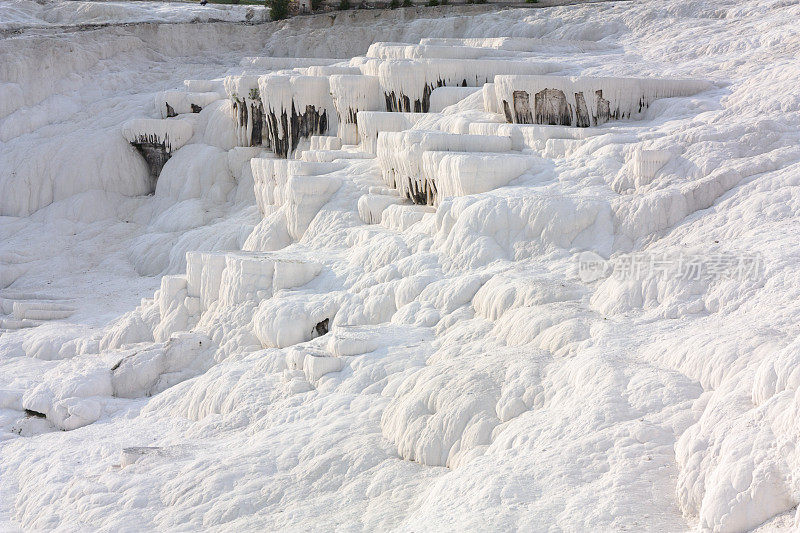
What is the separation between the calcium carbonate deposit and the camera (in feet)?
32.1

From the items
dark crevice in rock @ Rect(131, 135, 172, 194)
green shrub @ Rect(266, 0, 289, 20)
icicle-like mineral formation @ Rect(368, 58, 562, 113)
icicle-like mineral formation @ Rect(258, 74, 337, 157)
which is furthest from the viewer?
green shrub @ Rect(266, 0, 289, 20)

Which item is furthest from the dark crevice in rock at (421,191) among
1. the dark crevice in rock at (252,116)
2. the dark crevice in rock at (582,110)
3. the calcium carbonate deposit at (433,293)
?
the dark crevice in rock at (252,116)

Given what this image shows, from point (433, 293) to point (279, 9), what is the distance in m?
24.3

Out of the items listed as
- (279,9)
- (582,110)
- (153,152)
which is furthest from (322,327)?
(279,9)

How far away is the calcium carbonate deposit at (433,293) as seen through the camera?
9.80 metres

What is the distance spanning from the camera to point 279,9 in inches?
1433

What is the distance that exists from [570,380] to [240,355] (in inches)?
270

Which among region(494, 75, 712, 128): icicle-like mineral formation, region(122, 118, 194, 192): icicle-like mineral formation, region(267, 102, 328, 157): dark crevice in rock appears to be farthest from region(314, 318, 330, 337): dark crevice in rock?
region(122, 118, 194, 192): icicle-like mineral formation

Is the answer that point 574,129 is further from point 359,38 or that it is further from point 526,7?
point 359,38

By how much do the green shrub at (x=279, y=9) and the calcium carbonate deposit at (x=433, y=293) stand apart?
8.98 meters

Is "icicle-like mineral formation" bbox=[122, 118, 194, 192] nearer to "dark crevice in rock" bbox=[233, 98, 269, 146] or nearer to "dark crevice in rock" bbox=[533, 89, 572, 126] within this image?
"dark crevice in rock" bbox=[233, 98, 269, 146]

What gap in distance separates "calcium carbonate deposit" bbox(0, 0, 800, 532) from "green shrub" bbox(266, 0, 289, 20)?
8981mm

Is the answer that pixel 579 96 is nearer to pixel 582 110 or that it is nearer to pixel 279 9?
pixel 582 110

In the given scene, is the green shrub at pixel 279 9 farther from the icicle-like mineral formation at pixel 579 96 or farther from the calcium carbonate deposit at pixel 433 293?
the icicle-like mineral formation at pixel 579 96
